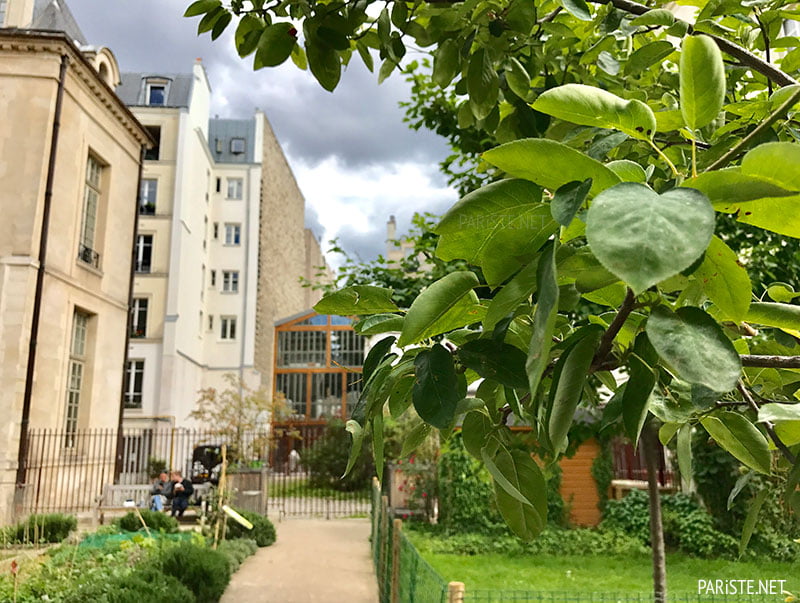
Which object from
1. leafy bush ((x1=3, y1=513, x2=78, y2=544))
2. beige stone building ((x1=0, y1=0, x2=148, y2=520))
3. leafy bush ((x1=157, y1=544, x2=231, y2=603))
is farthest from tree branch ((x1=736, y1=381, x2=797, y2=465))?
beige stone building ((x1=0, y1=0, x2=148, y2=520))

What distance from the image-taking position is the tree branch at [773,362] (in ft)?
2.17

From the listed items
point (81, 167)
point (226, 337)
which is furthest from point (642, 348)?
point (226, 337)

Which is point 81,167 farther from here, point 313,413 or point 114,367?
point 313,413

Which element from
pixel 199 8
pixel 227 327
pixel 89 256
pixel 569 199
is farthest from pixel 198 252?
pixel 569 199

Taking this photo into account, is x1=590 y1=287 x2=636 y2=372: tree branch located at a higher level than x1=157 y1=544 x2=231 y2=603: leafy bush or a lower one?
higher

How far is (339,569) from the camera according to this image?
9320 millimetres

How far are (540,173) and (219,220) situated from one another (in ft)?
103

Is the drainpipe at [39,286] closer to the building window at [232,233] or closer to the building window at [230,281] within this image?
the building window at [230,281]

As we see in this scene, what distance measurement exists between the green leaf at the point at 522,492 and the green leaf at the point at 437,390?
14 cm

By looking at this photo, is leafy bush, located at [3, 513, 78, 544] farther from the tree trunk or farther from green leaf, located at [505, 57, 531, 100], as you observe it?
green leaf, located at [505, 57, 531, 100]

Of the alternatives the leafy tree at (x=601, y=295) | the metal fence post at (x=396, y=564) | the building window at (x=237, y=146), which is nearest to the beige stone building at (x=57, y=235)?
the metal fence post at (x=396, y=564)

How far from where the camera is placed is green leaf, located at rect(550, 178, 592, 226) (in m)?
0.43

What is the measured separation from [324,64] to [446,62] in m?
0.32

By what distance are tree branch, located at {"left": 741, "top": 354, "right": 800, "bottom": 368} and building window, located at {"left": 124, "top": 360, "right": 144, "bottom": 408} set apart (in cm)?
2505
